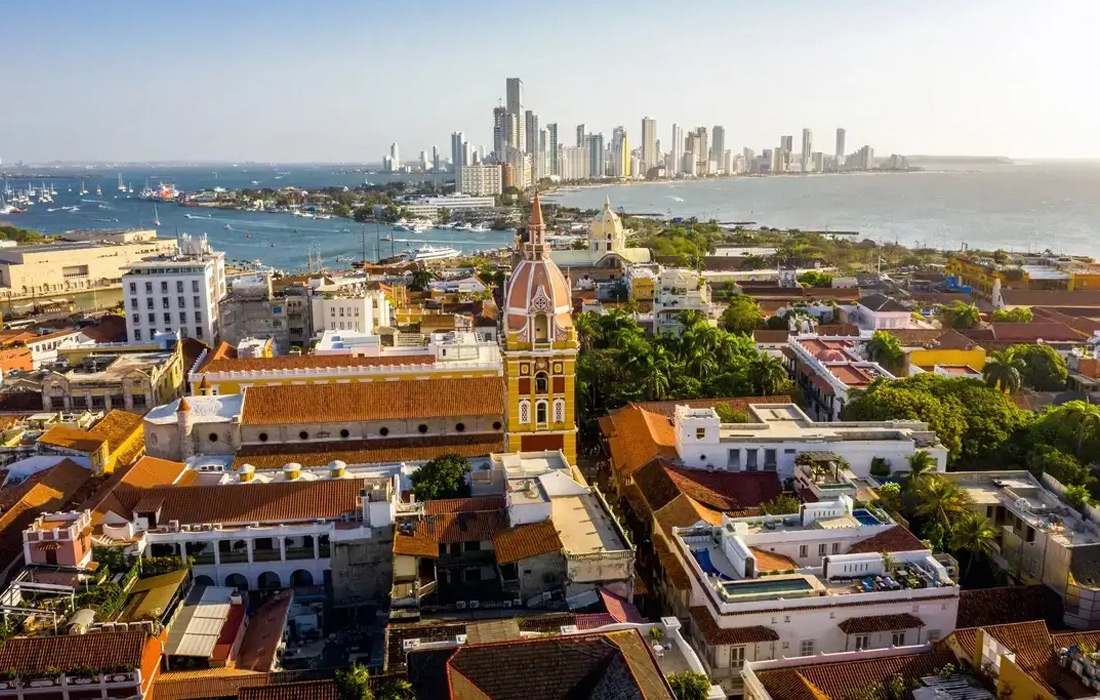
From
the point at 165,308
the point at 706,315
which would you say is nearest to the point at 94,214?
the point at 165,308

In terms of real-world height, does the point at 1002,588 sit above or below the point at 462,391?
below

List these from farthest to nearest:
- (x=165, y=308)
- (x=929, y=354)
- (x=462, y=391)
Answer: (x=165, y=308) < (x=929, y=354) < (x=462, y=391)

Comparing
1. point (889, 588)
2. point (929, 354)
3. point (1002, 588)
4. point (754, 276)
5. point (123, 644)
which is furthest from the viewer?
point (754, 276)

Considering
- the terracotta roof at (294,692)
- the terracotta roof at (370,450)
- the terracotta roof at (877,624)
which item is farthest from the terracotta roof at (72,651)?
the terracotta roof at (877,624)

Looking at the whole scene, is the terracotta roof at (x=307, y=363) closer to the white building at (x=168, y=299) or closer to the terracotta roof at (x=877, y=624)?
the white building at (x=168, y=299)

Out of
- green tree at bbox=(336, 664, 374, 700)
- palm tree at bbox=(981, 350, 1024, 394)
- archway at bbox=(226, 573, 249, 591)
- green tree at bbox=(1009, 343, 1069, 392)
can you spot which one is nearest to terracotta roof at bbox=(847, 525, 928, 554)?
green tree at bbox=(336, 664, 374, 700)

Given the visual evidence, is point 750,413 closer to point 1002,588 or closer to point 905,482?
point 905,482
